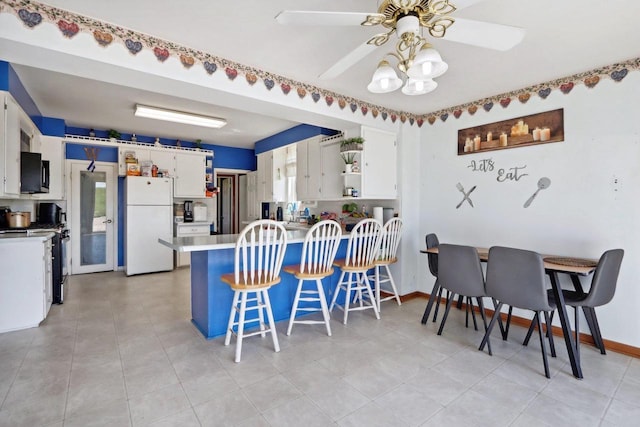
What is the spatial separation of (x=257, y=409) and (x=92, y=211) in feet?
17.6

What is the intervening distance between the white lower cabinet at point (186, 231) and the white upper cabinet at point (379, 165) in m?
3.63

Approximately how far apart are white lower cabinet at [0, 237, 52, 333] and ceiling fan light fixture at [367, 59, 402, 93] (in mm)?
3438

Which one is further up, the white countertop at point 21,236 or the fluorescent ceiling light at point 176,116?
the fluorescent ceiling light at point 176,116

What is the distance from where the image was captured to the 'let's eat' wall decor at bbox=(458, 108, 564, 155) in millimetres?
3020

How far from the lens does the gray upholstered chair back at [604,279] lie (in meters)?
2.26

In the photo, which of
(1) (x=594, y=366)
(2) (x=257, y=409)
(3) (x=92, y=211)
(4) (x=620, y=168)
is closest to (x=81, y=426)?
(2) (x=257, y=409)

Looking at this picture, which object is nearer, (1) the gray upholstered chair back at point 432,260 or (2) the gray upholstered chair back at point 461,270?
(2) the gray upholstered chair back at point 461,270

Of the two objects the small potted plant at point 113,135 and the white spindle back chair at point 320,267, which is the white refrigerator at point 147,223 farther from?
the white spindle back chair at point 320,267

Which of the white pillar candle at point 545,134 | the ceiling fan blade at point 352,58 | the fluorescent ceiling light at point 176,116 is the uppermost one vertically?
the fluorescent ceiling light at point 176,116

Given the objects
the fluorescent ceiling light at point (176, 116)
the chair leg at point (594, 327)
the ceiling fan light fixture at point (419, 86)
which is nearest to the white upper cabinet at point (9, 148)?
the fluorescent ceiling light at point (176, 116)

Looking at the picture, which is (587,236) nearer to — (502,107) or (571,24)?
(502,107)

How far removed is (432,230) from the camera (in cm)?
407

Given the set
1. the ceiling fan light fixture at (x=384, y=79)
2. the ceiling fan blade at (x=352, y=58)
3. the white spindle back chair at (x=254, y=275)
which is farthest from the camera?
the white spindle back chair at (x=254, y=275)

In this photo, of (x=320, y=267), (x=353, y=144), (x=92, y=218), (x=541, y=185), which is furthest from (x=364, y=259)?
(x=92, y=218)
